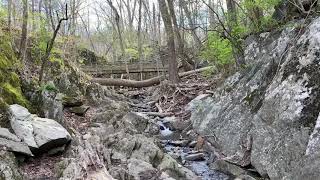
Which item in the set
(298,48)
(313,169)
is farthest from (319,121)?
(298,48)

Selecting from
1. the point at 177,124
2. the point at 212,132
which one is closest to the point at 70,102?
the point at 177,124

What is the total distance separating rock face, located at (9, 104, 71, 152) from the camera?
5.77 meters

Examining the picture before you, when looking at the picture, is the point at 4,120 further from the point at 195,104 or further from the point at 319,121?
the point at 195,104

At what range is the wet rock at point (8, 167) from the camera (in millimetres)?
4570

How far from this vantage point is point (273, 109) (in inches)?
265

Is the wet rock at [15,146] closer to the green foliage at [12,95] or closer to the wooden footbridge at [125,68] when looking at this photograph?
the green foliage at [12,95]

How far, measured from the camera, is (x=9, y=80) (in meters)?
7.59

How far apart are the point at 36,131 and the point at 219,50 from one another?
22.3 ft

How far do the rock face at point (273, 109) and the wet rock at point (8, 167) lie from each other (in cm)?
396

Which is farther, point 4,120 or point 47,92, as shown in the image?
point 47,92

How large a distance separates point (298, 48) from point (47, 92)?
5368mm

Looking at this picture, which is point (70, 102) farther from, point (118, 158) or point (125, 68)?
point (125, 68)

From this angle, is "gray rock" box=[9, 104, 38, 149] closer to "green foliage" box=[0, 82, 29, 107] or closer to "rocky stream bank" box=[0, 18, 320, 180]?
"rocky stream bank" box=[0, 18, 320, 180]

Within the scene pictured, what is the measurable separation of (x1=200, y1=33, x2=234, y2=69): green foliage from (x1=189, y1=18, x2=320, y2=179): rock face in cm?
93
